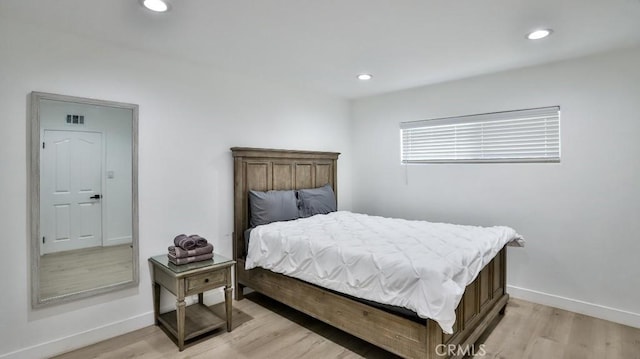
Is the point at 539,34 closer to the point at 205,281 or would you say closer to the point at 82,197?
the point at 205,281

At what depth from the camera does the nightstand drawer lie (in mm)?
2629

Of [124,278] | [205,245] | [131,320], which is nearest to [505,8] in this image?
[205,245]

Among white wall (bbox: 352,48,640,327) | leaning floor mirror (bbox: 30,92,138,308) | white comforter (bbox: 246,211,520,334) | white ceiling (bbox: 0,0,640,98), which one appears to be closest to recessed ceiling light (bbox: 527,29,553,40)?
white ceiling (bbox: 0,0,640,98)

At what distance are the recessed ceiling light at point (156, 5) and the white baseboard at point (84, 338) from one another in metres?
2.44

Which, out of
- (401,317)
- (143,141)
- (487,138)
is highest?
(487,138)

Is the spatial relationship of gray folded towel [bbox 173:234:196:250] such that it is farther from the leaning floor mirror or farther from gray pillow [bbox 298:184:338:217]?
gray pillow [bbox 298:184:338:217]

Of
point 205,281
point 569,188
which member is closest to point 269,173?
point 205,281

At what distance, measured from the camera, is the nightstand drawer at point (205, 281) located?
8.63 feet

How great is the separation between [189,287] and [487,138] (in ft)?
11.0

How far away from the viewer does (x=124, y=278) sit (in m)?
2.81

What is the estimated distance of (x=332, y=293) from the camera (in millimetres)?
2580

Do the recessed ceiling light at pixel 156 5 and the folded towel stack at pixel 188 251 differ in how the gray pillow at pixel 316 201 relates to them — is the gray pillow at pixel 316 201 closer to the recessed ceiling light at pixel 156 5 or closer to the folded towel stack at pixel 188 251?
the folded towel stack at pixel 188 251

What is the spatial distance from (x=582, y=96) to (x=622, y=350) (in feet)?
7.06

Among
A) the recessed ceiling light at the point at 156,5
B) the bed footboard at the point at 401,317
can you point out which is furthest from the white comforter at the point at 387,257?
the recessed ceiling light at the point at 156,5
